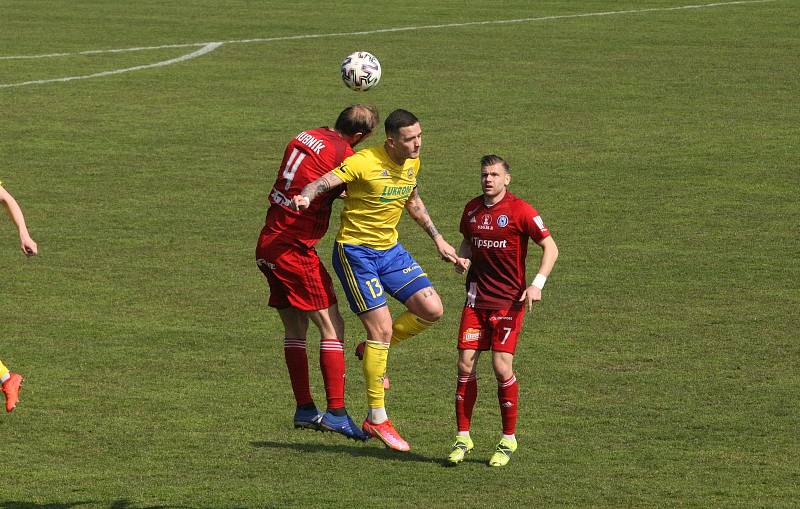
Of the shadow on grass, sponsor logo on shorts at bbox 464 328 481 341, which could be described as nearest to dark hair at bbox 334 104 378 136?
sponsor logo on shorts at bbox 464 328 481 341

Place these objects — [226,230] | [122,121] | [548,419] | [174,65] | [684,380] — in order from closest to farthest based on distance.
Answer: [548,419], [684,380], [226,230], [122,121], [174,65]

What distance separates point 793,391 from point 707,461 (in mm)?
1991

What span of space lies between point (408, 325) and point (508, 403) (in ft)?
4.40

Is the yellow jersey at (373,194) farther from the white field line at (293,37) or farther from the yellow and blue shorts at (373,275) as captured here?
the white field line at (293,37)

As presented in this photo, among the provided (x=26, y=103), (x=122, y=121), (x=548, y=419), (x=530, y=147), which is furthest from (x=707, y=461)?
(x=26, y=103)

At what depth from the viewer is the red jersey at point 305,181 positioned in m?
10.9

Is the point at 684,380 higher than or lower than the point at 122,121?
lower

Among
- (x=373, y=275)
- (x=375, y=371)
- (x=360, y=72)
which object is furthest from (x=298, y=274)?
(x=360, y=72)

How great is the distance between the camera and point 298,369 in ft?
37.1

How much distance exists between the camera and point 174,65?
1192 inches

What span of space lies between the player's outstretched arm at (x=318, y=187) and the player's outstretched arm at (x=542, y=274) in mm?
1579

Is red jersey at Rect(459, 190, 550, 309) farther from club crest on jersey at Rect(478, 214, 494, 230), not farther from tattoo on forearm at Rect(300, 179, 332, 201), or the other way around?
tattoo on forearm at Rect(300, 179, 332, 201)

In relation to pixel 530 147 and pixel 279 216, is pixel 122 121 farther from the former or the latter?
pixel 279 216

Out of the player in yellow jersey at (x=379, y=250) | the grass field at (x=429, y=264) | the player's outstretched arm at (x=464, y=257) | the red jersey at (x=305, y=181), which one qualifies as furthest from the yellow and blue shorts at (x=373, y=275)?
the grass field at (x=429, y=264)
